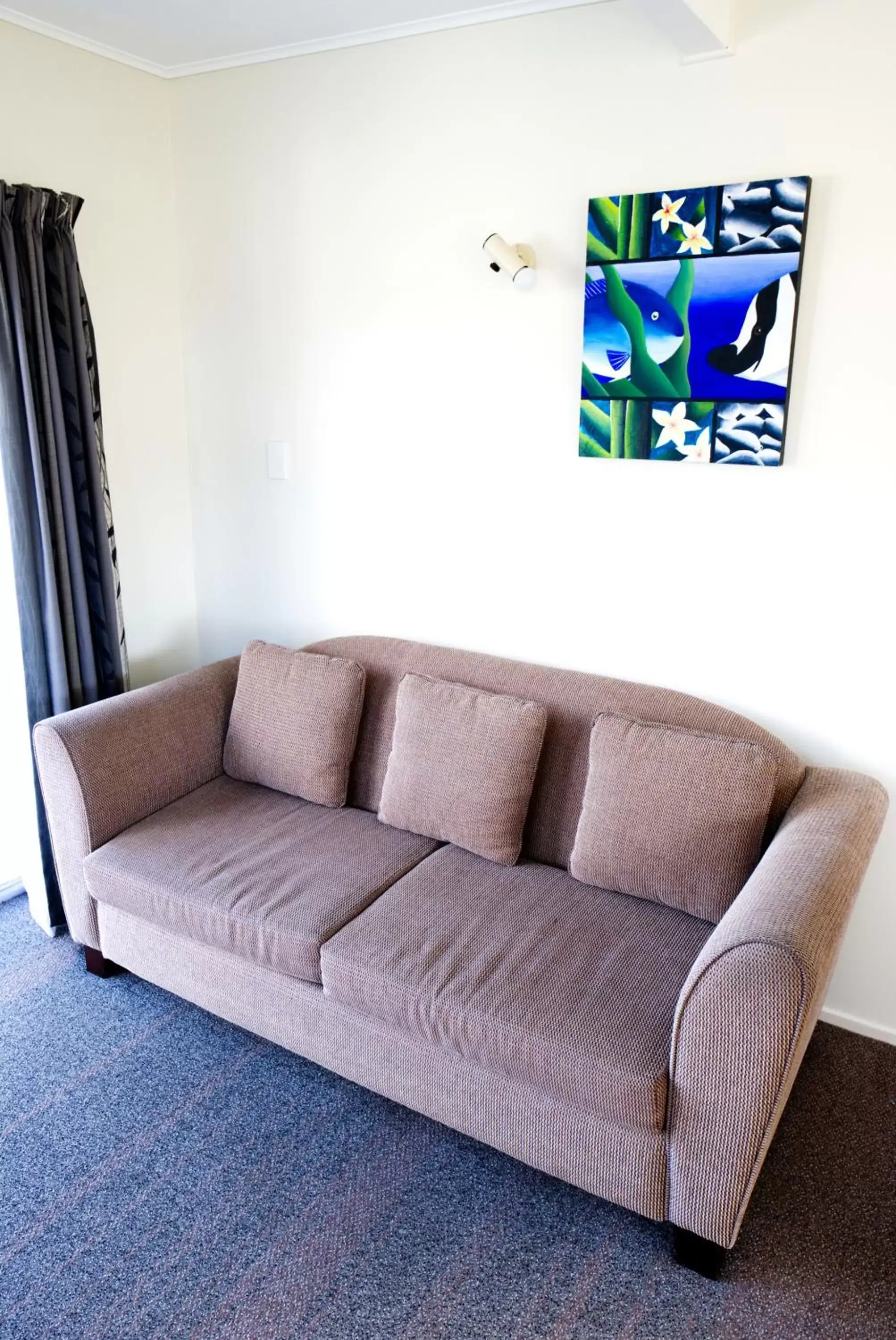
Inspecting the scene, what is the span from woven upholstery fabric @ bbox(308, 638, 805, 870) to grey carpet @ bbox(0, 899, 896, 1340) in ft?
2.37

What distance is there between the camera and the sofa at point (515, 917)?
161cm

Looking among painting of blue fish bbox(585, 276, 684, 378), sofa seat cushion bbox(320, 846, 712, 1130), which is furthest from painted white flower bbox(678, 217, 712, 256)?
sofa seat cushion bbox(320, 846, 712, 1130)

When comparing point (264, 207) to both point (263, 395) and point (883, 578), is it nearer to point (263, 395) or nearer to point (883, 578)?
point (263, 395)

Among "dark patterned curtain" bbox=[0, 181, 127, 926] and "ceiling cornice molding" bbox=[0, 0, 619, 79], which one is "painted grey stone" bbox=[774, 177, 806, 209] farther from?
"dark patterned curtain" bbox=[0, 181, 127, 926]

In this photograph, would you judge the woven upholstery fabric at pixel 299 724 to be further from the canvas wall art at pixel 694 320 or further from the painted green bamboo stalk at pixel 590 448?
the canvas wall art at pixel 694 320

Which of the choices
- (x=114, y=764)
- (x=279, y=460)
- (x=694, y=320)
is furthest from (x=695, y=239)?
(x=114, y=764)

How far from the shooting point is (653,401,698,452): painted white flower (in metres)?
2.26

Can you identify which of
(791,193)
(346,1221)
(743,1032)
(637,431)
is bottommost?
(346,1221)

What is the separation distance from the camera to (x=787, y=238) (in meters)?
2.06

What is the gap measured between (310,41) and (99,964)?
8.66ft

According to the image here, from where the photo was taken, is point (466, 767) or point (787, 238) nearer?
point (787, 238)

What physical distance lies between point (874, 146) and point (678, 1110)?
6.46 feet

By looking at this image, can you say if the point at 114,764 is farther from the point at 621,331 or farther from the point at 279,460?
the point at 621,331

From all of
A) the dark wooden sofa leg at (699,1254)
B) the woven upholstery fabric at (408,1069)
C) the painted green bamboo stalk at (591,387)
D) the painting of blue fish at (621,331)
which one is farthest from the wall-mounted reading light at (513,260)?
the dark wooden sofa leg at (699,1254)
